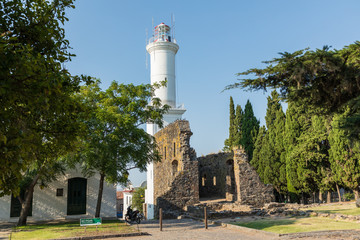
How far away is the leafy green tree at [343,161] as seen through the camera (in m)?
20.7

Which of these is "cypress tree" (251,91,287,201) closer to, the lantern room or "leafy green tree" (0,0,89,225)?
the lantern room

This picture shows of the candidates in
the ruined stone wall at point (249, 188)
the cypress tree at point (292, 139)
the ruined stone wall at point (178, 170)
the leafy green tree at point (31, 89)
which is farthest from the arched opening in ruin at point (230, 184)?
the leafy green tree at point (31, 89)

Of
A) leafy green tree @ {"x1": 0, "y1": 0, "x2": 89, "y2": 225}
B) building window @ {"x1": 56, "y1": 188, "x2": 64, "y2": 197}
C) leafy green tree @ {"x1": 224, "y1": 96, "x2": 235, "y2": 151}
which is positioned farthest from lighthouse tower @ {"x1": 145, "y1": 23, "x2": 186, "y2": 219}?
leafy green tree @ {"x1": 0, "y1": 0, "x2": 89, "y2": 225}

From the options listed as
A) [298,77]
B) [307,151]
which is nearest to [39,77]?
[298,77]

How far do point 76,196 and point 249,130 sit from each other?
22.7 m

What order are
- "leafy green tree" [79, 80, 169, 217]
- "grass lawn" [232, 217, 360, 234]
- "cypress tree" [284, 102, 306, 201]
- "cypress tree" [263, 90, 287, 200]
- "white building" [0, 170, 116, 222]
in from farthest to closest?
"cypress tree" [263, 90, 287, 200], "cypress tree" [284, 102, 306, 201], "white building" [0, 170, 116, 222], "leafy green tree" [79, 80, 169, 217], "grass lawn" [232, 217, 360, 234]

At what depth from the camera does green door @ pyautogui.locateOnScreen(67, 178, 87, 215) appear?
18.2 meters

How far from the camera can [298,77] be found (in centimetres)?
906

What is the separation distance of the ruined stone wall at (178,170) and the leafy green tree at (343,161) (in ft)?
31.4

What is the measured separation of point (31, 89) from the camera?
175 inches

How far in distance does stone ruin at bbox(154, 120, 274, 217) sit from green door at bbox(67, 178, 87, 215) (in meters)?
4.72

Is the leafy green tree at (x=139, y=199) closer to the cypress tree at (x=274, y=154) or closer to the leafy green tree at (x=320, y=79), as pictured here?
the cypress tree at (x=274, y=154)

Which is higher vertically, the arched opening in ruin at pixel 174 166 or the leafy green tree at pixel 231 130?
the leafy green tree at pixel 231 130

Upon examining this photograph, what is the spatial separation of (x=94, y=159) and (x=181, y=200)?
27.8 feet
